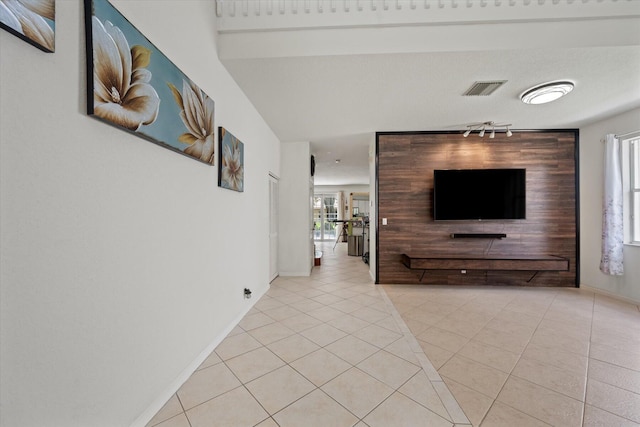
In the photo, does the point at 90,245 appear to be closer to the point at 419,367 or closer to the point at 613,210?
the point at 419,367

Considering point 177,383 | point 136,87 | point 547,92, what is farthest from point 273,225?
point 547,92

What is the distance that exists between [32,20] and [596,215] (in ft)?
19.4

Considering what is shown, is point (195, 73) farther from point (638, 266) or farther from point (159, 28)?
point (638, 266)

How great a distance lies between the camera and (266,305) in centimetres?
304

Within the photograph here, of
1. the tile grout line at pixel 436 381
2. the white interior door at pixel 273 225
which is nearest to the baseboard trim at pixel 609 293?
the tile grout line at pixel 436 381

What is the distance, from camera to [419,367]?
1.82m

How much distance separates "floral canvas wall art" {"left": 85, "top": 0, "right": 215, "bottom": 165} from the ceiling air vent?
8.94 ft

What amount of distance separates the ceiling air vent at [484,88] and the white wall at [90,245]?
2.68 meters

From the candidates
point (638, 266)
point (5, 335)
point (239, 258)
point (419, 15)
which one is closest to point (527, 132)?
point (638, 266)

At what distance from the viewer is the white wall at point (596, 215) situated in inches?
127

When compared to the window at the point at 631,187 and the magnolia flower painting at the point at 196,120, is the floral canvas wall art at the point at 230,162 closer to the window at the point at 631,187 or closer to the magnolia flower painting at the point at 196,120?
the magnolia flower painting at the point at 196,120

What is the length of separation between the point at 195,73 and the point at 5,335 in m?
1.77

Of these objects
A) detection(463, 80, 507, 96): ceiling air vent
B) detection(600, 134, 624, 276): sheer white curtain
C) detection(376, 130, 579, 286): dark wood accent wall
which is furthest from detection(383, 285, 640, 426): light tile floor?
detection(463, 80, 507, 96): ceiling air vent

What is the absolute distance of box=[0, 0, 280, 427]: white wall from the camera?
2.60 ft
